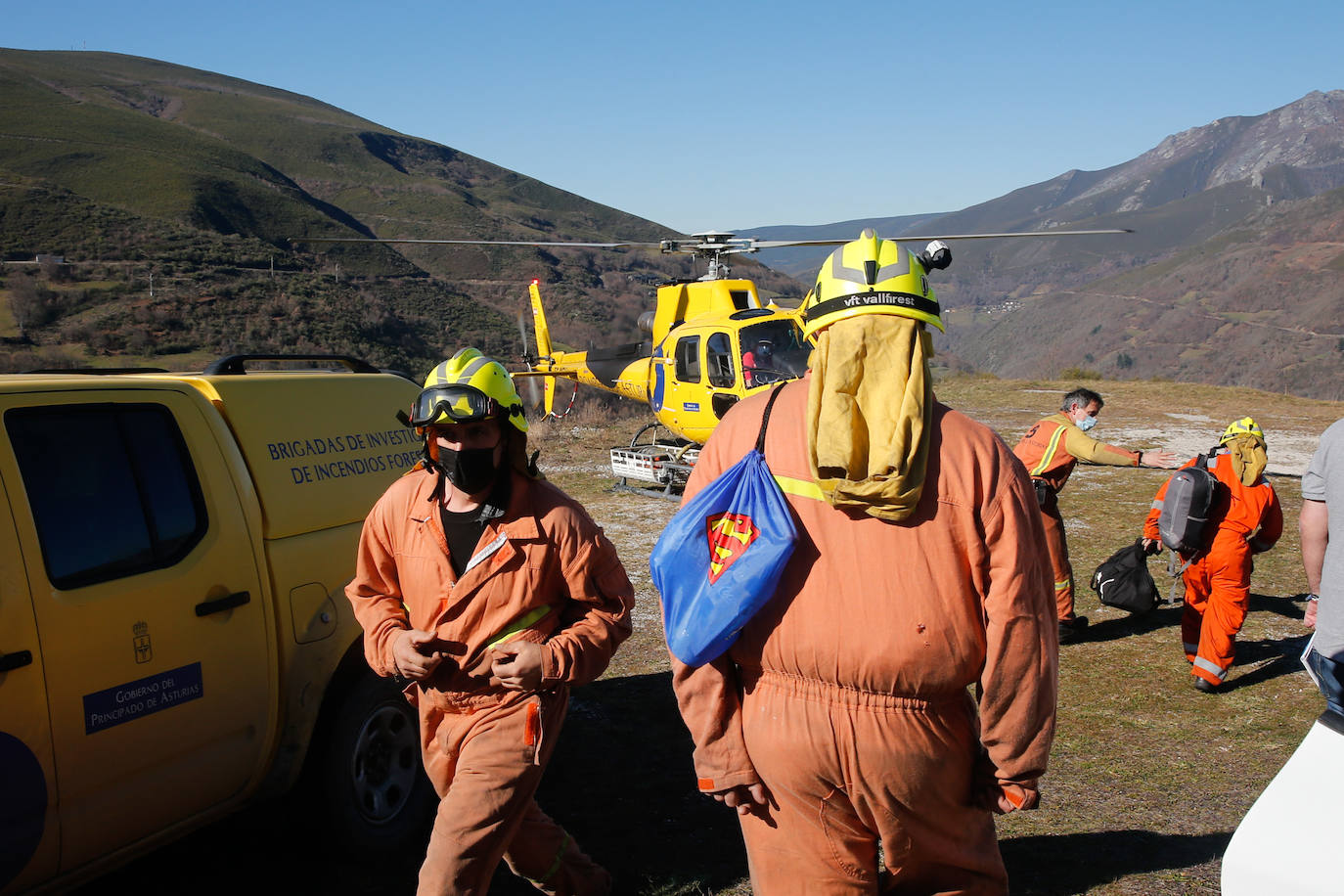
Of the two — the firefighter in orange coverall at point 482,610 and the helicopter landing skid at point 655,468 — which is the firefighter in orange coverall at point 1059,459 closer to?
the firefighter in orange coverall at point 482,610

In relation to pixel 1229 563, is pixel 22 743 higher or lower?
higher


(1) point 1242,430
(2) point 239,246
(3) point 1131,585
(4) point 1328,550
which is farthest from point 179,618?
(2) point 239,246

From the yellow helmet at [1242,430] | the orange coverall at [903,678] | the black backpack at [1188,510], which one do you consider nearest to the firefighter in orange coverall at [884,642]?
the orange coverall at [903,678]

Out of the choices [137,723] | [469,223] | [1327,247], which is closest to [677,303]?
[137,723]

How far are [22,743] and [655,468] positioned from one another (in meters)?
9.15

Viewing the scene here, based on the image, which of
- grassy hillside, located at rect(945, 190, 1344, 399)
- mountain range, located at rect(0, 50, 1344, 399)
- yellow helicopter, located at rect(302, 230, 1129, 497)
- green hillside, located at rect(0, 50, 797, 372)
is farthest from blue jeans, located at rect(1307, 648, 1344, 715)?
grassy hillside, located at rect(945, 190, 1344, 399)

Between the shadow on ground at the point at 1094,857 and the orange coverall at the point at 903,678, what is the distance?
1.82 m

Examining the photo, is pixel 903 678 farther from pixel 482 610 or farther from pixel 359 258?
pixel 359 258

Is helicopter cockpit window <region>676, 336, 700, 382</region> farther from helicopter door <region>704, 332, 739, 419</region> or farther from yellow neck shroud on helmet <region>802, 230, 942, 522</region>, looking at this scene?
yellow neck shroud on helmet <region>802, 230, 942, 522</region>

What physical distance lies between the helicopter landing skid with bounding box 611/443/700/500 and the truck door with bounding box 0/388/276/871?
7998mm

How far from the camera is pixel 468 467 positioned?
2.83 m

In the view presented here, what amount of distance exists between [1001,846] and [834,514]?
2.71m

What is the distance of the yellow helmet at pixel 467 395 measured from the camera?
278cm

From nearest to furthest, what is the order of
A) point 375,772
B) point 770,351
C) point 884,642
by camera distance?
point 884,642
point 375,772
point 770,351
